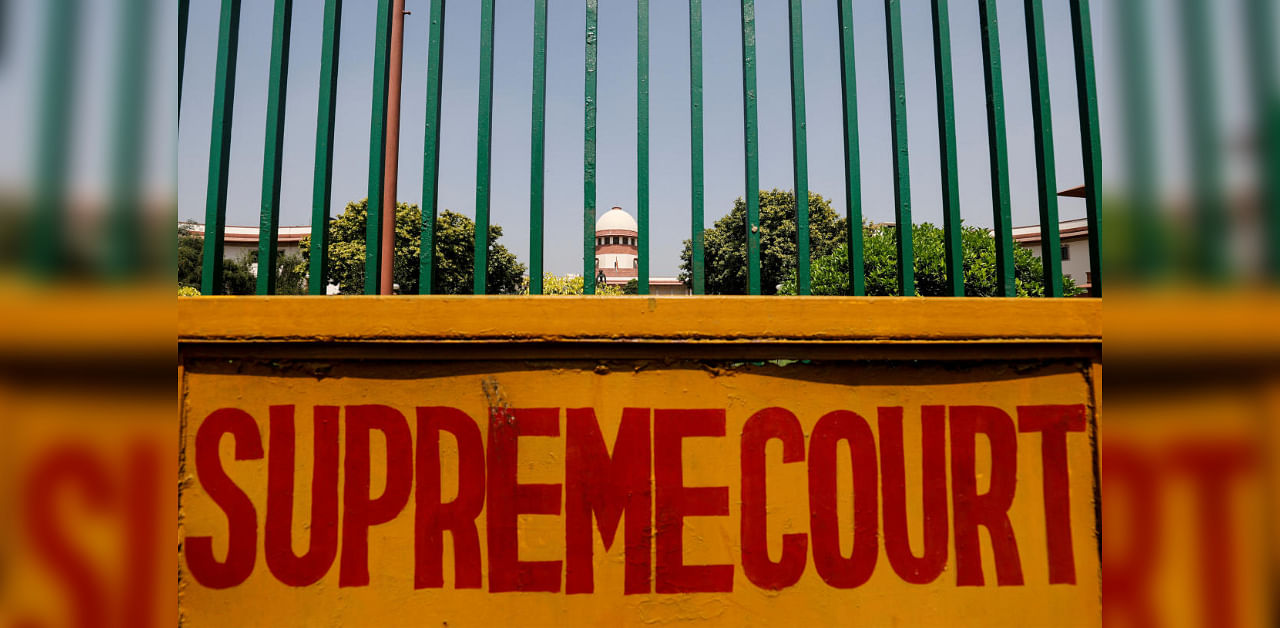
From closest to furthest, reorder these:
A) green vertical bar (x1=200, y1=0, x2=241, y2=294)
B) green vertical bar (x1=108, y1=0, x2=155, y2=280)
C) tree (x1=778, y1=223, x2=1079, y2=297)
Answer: green vertical bar (x1=108, y1=0, x2=155, y2=280) → green vertical bar (x1=200, y1=0, x2=241, y2=294) → tree (x1=778, y1=223, x2=1079, y2=297)

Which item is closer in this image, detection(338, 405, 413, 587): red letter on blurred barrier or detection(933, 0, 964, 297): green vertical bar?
detection(338, 405, 413, 587): red letter on blurred barrier

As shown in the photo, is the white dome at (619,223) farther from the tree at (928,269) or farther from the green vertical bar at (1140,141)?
the green vertical bar at (1140,141)

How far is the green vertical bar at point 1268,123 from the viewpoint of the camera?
1.25m

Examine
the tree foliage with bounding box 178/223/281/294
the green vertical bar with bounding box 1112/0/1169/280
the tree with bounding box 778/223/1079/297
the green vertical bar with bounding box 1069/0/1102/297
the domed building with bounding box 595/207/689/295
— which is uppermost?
the domed building with bounding box 595/207/689/295

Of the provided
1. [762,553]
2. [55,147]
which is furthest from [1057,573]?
[55,147]

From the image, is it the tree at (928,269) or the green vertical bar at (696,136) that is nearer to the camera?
the green vertical bar at (696,136)

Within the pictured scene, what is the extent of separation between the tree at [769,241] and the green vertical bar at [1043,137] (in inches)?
1166

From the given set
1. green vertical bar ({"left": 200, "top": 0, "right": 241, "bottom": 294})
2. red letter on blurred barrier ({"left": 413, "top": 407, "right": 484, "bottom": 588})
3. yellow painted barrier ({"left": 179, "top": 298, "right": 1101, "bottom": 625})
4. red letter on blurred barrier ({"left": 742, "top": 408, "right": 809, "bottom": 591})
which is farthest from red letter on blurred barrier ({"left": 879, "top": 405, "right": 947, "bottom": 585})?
green vertical bar ({"left": 200, "top": 0, "right": 241, "bottom": 294})

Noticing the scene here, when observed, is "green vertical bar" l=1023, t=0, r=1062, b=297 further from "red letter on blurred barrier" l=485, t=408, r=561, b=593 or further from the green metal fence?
"red letter on blurred barrier" l=485, t=408, r=561, b=593

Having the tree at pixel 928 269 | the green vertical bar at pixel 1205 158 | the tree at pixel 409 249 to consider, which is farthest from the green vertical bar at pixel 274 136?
the tree at pixel 409 249

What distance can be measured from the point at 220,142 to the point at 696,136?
1.40 m

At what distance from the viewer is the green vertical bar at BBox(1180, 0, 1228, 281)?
45.6 inches

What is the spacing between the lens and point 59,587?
1.64m

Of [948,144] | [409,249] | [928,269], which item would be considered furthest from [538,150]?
[409,249]
